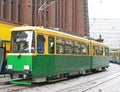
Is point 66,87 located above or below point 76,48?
below

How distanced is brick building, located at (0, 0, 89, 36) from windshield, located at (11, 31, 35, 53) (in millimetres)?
12960

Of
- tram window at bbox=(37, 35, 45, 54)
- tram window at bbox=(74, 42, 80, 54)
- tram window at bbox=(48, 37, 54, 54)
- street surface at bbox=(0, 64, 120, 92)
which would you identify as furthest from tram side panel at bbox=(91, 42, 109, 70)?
tram window at bbox=(37, 35, 45, 54)

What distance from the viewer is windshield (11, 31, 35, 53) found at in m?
16.9

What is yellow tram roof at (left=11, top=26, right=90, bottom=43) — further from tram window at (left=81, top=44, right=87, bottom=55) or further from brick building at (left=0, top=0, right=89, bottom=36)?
brick building at (left=0, top=0, right=89, bottom=36)

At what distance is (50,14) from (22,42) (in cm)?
4363

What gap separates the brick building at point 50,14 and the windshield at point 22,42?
13.0 meters

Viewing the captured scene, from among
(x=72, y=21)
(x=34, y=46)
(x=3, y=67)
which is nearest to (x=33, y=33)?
(x=34, y=46)

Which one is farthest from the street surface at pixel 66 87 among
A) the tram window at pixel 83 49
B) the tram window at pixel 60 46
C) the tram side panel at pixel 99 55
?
the tram side panel at pixel 99 55

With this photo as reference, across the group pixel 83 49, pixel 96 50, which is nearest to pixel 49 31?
pixel 83 49

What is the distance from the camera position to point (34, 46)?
16844mm

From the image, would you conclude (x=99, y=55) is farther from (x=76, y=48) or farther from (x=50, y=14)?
(x=50, y=14)

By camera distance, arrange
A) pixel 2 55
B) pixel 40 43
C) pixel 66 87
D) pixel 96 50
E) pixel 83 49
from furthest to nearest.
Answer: pixel 96 50 < pixel 83 49 < pixel 2 55 < pixel 40 43 < pixel 66 87

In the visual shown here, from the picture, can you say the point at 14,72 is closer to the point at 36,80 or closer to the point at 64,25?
the point at 36,80

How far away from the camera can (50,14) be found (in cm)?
6053
